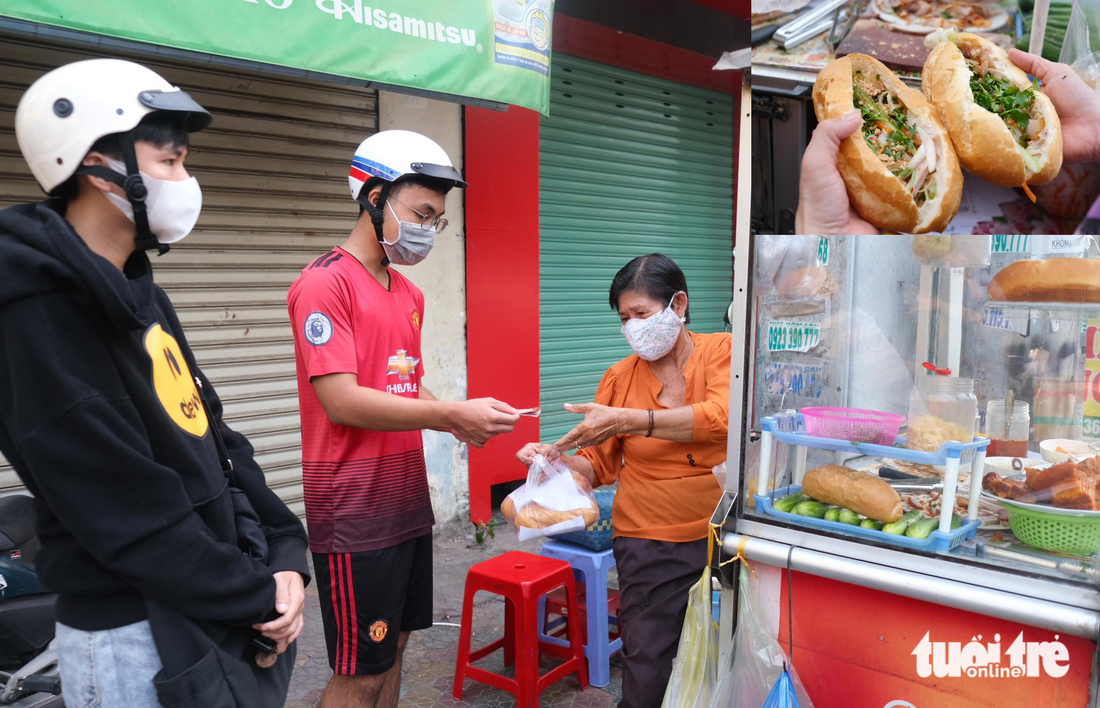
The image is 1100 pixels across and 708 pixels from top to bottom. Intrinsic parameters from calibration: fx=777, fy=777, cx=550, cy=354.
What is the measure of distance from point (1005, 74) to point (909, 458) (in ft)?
3.13

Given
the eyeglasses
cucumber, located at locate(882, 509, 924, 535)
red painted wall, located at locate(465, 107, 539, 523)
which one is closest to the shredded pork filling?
cucumber, located at locate(882, 509, 924, 535)

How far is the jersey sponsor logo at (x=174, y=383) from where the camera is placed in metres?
1.58

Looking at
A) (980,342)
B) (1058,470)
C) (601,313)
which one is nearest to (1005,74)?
(980,342)

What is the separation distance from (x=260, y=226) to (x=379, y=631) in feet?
10.2

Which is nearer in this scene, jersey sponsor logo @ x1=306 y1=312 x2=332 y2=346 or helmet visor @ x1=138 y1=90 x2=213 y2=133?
helmet visor @ x1=138 y1=90 x2=213 y2=133

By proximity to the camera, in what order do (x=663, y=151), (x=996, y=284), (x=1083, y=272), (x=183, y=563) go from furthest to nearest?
(x=663, y=151) → (x=996, y=284) → (x=1083, y=272) → (x=183, y=563)

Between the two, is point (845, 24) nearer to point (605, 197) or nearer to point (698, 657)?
point (698, 657)

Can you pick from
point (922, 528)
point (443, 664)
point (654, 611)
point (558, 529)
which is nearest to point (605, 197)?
point (443, 664)

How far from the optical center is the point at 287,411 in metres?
4.98

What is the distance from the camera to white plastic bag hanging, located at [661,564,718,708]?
7.03 ft

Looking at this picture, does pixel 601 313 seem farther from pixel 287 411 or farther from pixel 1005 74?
pixel 1005 74

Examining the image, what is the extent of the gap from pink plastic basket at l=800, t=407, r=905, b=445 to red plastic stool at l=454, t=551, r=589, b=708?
1.74m

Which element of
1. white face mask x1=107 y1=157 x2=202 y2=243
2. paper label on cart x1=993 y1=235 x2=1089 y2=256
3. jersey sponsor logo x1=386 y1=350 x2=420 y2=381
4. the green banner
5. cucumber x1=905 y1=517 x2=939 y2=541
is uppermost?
the green banner

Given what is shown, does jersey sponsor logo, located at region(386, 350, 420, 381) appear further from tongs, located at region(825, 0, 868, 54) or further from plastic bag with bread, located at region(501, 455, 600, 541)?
tongs, located at region(825, 0, 868, 54)
